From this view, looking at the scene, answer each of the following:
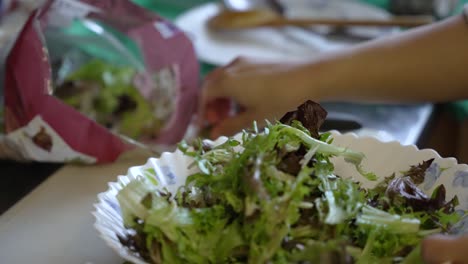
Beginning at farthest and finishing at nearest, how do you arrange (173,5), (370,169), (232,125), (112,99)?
(173,5) < (112,99) < (232,125) < (370,169)

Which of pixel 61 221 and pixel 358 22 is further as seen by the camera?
pixel 358 22

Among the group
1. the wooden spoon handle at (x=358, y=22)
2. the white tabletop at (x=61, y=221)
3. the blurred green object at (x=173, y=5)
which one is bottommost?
the white tabletop at (x=61, y=221)

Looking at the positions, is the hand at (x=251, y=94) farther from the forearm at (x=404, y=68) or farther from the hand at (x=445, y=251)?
the hand at (x=445, y=251)

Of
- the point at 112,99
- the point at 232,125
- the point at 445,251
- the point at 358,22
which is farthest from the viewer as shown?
the point at 358,22

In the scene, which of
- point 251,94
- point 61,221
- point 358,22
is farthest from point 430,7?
point 61,221

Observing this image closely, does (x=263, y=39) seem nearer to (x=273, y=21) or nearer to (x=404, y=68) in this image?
(x=273, y=21)

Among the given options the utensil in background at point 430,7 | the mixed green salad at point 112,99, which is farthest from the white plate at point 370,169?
the utensil in background at point 430,7

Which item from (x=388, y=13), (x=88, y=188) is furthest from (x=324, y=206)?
(x=388, y=13)
